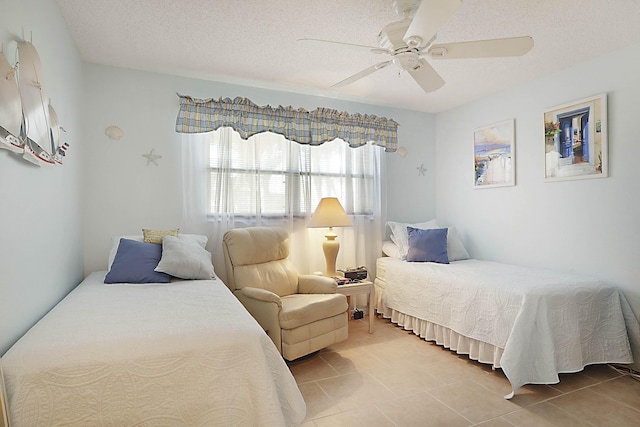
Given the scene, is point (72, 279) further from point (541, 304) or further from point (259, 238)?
point (541, 304)

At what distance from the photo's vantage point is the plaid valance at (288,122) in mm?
3369

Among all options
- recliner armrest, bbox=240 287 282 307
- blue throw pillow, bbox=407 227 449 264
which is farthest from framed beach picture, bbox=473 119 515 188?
recliner armrest, bbox=240 287 282 307

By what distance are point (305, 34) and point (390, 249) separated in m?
2.42

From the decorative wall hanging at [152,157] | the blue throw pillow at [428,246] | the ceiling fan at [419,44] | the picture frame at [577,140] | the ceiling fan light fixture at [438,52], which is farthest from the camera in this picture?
the blue throw pillow at [428,246]

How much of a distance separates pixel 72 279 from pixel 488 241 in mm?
3855

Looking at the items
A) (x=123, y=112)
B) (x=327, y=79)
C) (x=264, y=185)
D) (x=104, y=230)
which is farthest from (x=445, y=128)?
(x=104, y=230)

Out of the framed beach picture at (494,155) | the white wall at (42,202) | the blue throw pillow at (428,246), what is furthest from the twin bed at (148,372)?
the framed beach picture at (494,155)

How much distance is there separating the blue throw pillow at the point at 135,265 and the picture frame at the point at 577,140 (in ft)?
11.1

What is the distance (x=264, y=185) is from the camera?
369cm

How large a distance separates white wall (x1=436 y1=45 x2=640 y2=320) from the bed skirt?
3.68 feet

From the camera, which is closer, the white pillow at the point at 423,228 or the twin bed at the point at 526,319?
the twin bed at the point at 526,319

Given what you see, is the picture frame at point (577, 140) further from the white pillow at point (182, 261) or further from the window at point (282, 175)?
the white pillow at point (182, 261)

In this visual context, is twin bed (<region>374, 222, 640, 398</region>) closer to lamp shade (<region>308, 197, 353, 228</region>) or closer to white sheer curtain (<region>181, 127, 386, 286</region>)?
lamp shade (<region>308, 197, 353, 228</region>)

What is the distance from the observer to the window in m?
3.50
